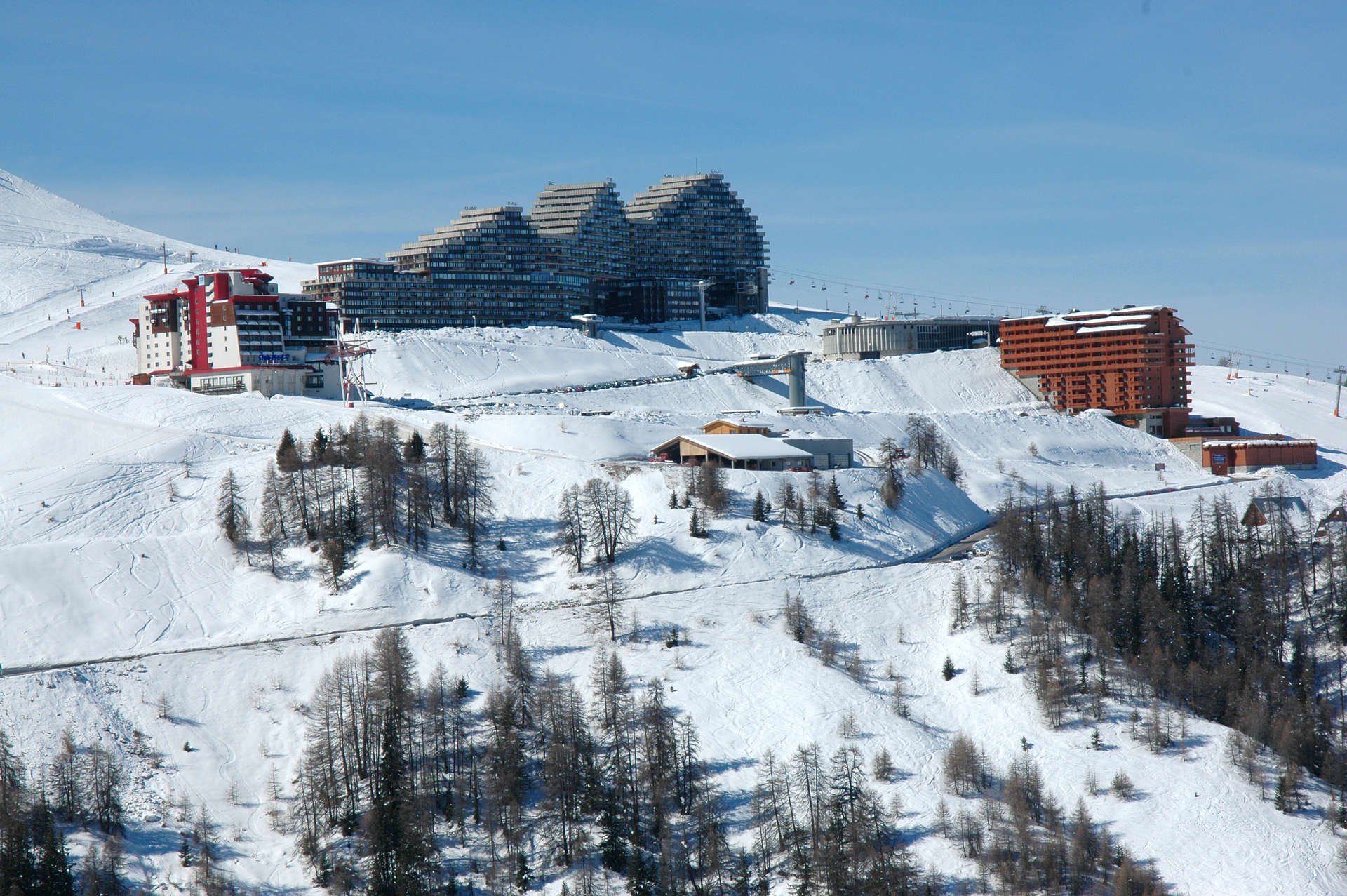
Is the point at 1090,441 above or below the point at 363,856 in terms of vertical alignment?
above

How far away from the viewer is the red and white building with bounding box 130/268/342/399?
442ft

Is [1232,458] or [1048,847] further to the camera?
[1232,458]

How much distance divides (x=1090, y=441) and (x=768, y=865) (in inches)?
3725

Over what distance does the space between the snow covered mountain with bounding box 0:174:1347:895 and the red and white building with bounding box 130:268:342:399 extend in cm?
906

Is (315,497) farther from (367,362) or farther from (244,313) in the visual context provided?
(367,362)

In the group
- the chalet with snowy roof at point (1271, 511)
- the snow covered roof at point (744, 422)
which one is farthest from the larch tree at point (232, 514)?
the chalet with snowy roof at point (1271, 511)

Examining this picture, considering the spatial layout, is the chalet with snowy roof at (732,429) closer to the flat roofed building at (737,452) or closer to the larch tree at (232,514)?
the flat roofed building at (737,452)

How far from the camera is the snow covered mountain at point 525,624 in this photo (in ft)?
219

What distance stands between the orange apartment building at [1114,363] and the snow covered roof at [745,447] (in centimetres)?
6229

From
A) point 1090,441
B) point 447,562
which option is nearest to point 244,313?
point 447,562

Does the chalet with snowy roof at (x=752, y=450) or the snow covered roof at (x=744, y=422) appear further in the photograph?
the snow covered roof at (x=744, y=422)

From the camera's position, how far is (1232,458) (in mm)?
141375

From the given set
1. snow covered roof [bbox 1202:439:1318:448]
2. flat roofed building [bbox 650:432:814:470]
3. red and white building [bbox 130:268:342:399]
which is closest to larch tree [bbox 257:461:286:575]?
flat roofed building [bbox 650:432:814:470]

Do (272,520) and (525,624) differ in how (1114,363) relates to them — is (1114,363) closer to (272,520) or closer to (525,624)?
(525,624)
